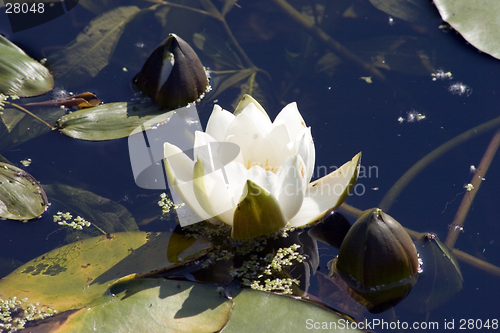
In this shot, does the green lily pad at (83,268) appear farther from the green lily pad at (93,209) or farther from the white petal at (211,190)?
the white petal at (211,190)

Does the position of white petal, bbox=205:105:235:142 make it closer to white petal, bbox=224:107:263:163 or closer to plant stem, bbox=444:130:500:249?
white petal, bbox=224:107:263:163

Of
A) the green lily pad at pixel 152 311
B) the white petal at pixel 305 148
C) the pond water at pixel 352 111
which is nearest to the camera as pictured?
the green lily pad at pixel 152 311

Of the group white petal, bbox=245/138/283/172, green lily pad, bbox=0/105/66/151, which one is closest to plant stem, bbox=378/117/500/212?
white petal, bbox=245/138/283/172

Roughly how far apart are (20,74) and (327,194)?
206 centimetres

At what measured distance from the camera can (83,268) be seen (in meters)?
1.88

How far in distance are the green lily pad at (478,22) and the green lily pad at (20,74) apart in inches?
108

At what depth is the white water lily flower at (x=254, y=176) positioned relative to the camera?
1.74 meters

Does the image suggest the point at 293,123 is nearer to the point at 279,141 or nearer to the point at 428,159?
the point at 279,141

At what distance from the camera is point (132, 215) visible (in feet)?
7.02

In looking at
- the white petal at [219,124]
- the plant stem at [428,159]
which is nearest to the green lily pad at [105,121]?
the white petal at [219,124]

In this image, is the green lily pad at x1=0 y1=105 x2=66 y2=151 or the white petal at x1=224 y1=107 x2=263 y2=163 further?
the green lily pad at x1=0 y1=105 x2=66 y2=151

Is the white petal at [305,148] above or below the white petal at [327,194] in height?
above

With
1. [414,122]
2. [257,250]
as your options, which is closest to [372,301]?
[257,250]

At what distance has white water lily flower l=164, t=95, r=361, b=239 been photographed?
1.74 meters
